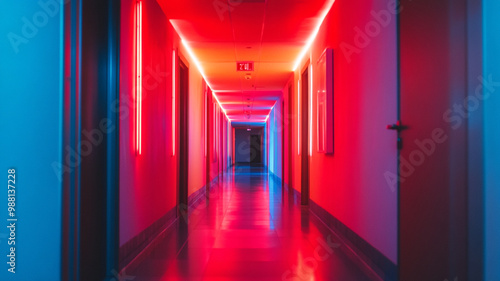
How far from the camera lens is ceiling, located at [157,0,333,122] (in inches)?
196

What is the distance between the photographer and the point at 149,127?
448cm

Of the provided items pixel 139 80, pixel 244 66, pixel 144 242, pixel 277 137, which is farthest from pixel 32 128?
pixel 277 137

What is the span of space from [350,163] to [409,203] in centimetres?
167

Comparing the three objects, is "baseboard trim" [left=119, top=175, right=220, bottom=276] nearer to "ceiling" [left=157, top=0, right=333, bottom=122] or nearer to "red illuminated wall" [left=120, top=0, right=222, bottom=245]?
"red illuminated wall" [left=120, top=0, right=222, bottom=245]

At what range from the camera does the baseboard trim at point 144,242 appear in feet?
11.5

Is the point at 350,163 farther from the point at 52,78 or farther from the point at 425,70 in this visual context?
the point at 52,78

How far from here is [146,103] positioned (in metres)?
4.36

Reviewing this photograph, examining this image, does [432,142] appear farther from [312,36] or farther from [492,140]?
[312,36]

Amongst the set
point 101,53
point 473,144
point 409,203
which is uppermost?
point 101,53

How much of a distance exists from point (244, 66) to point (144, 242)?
4.97m

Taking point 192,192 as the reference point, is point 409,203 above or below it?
above

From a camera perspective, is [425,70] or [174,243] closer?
[425,70]

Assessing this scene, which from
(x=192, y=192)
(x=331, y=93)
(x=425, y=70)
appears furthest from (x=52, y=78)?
(x=192, y=192)

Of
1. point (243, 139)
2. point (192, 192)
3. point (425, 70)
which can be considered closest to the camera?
point (425, 70)
